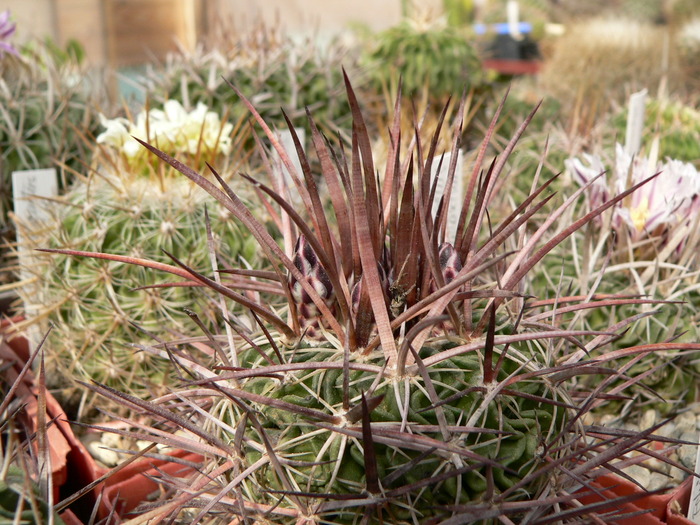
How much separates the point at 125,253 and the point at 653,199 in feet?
2.71

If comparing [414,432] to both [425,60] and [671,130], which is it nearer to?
[671,130]

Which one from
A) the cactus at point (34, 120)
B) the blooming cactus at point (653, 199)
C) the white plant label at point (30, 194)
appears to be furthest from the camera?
the cactus at point (34, 120)

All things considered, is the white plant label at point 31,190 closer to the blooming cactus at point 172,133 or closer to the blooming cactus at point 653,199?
the blooming cactus at point 172,133

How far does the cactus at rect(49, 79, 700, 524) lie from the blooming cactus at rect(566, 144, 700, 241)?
0.44 m

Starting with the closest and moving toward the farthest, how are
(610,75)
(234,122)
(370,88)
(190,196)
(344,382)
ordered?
(344,382), (190,196), (234,122), (370,88), (610,75)

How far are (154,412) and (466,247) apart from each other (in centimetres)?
33

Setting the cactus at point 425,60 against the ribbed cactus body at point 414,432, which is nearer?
the ribbed cactus body at point 414,432

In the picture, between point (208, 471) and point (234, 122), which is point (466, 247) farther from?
point (234, 122)

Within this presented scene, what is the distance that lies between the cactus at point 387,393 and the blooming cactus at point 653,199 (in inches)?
17.2

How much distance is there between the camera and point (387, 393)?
1.88ft

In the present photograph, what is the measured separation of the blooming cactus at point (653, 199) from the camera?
1040mm

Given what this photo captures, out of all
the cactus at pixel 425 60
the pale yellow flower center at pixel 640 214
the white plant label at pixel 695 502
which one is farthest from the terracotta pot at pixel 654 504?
the cactus at pixel 425 60

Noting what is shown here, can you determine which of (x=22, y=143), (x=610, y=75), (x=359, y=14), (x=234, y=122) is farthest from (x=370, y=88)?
(x=359, y=14)

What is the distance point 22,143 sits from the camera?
1458 millimetres
